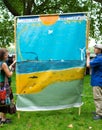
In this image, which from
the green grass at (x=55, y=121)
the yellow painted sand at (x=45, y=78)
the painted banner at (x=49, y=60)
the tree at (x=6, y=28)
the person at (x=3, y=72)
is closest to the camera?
the green grass at (x=55, y=121)

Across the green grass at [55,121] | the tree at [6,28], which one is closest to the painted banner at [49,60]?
the green grass at [55,121]

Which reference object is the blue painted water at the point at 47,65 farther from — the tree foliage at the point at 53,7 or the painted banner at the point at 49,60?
the tree foliage at the point at 53,7

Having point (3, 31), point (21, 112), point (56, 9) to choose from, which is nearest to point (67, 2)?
point (56, 9)

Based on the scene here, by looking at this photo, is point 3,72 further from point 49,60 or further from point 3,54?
point 49,60

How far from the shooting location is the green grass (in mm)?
8195

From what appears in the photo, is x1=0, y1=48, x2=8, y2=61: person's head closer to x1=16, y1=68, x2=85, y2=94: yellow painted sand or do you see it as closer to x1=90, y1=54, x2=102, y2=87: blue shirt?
x1=16, y1=68, x2=85, y2=94: yellow painted sand

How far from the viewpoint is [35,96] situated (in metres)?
9.15

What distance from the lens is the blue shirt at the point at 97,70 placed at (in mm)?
8625

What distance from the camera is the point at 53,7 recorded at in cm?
2991

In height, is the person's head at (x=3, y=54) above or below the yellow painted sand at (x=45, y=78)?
above

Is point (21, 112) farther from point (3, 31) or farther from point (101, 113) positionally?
point (3, 31)

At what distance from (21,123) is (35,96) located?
81 centimetres

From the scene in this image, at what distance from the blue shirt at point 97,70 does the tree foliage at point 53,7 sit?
20.3m

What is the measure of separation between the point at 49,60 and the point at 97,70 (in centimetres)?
109
